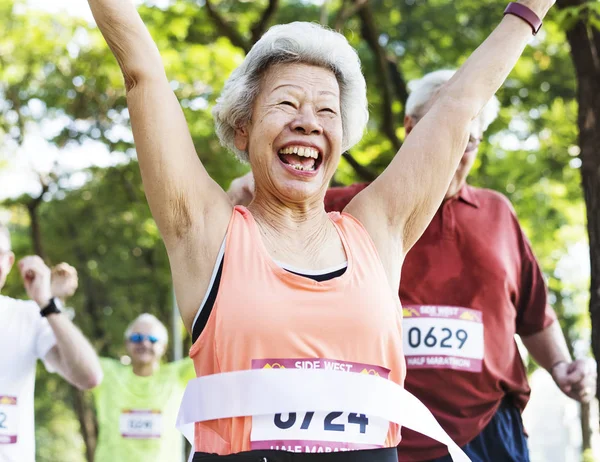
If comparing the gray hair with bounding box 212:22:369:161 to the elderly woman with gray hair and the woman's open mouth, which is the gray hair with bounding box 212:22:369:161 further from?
the woman's open mouth

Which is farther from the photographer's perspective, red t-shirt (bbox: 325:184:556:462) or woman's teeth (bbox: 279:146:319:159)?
red t-shirt (bbox: 325:184:556:462)

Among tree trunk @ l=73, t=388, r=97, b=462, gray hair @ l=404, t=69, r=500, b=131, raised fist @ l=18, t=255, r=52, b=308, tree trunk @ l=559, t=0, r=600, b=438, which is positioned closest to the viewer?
gray hair @ l=404, t=69, r=500, b=131

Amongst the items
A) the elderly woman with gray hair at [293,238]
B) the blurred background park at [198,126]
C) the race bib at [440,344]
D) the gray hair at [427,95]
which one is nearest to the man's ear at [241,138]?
the elderly woman with gray hair at [293,238]

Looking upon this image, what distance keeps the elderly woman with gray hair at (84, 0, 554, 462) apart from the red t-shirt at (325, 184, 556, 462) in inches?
54.9

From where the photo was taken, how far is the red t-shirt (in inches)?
153

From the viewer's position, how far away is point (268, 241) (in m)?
2.46

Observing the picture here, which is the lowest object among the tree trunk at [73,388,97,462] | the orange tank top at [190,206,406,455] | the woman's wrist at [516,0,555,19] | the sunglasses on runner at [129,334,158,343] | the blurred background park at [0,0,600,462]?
the orange tank top at [190,206,406,455]

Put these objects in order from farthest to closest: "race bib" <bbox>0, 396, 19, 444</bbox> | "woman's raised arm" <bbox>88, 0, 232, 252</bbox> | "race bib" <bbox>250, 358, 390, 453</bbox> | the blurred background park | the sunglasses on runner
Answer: the blurred background park, the sunglasses on runner, "race bib" <bbox>0, 396, 19, 444</bbox>, "woman's raised arm" <bbox>88, 0, 232, 252</bbox>, "race bib" <bbox>250, 358, 390, 453</bbox>

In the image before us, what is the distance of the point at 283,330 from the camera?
7.36 feet

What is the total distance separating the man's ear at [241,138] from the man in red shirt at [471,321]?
4.42 ft

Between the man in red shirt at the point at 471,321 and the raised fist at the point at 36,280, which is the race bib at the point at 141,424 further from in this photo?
the man in red shirt at the point at 471,321

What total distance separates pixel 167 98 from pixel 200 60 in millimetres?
11260

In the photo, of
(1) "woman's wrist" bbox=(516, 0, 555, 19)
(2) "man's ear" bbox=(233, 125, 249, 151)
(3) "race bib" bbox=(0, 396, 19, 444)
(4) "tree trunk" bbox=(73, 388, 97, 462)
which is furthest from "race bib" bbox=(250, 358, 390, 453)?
(4) "tree trunk" bbox=(73, 388, 97, 462)

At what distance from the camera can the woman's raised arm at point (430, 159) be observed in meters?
2.60
